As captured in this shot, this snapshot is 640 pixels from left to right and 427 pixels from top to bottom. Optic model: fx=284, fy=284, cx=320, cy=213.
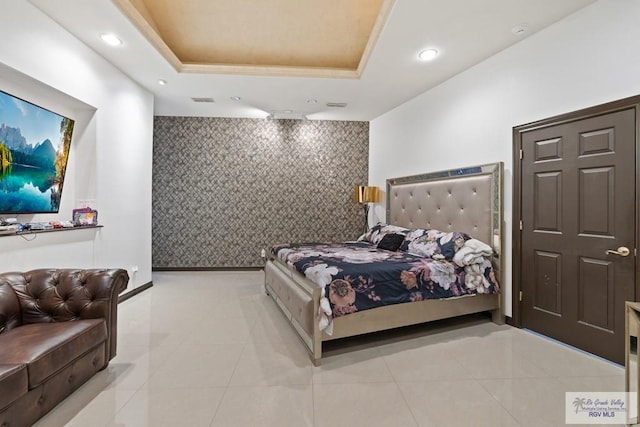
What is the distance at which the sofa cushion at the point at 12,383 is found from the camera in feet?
4.47

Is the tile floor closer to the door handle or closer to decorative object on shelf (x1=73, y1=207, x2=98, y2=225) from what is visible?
the door handle

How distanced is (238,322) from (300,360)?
1102 millimetres

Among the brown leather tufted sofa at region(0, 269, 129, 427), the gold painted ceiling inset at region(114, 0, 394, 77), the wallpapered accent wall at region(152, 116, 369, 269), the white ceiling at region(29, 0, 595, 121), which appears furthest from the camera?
the wallpapered accent wall at region(152, 116, 369, 269)

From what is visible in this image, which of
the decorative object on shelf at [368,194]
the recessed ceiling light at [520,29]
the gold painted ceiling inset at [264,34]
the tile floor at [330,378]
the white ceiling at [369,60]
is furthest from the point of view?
the decorative object on shelf at [368,194]

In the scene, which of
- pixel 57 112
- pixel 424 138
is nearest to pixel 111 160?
pixel 57 112

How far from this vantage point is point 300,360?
236 centimetres

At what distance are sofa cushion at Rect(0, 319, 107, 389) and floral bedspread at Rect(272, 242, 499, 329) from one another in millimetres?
1644

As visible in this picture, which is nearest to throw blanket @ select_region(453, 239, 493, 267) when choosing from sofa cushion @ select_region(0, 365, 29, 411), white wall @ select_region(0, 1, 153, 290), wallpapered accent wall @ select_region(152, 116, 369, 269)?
wallpapered accent wall @ select_region(152, 116, 369, 269)

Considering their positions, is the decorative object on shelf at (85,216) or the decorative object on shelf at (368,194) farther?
the decorative object on shelf at (368,194)

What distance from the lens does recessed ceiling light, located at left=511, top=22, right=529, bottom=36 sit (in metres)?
2.70

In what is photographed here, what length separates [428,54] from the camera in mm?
3213

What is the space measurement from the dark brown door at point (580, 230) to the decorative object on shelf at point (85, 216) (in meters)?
4.78

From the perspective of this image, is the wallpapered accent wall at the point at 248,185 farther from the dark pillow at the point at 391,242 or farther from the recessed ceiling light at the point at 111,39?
the recessed ceiling light at the point at 111,39

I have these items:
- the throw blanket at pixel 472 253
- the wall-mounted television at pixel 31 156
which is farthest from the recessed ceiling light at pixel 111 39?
the throw blanket at pixel 472 253
